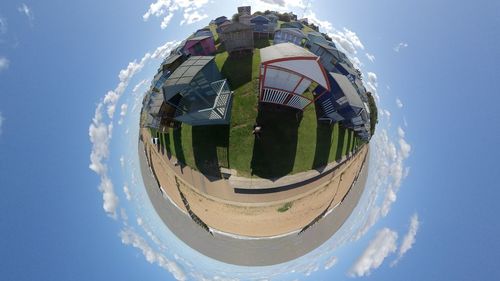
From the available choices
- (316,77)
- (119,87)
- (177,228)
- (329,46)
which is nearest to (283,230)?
(177,228)

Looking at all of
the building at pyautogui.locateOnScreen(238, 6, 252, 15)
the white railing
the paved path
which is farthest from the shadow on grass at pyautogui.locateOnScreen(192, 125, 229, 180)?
the building at pyautogui.locateOnScreen(238, 6, 252, 15)

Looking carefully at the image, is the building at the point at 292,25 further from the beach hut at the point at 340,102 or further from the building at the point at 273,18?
the beach hut at the point at 340,102

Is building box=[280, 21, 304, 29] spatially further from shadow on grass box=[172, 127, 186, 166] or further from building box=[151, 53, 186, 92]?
shadow on grass box=[172, 127, 186, 166]

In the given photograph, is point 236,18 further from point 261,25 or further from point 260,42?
point 260,42

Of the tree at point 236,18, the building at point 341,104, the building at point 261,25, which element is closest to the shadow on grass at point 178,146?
the building at point 261,25

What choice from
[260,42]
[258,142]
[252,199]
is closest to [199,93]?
[258,142]
